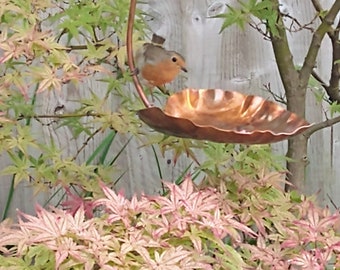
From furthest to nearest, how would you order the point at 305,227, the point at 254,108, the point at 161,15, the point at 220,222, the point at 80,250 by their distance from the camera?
the point at 161,15 → the point at 254,108 → the point at 305,227 → the point at 220,222 → the point at 80,250

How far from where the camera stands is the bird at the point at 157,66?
50.7 inches

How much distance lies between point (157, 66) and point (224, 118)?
148 mm

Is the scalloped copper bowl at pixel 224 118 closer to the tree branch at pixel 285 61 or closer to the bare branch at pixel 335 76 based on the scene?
the tree branch at pixel 285 61

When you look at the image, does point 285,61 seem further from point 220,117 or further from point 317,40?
point 220,117

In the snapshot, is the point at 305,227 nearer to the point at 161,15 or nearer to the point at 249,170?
the point at 249,170

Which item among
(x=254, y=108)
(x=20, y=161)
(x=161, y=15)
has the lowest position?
(x=20, y=161)

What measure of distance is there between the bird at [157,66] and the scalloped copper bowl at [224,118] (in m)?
0.04

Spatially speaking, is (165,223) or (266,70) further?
(266,70)

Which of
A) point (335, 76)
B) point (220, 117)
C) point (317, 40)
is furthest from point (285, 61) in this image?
point (220, 117)

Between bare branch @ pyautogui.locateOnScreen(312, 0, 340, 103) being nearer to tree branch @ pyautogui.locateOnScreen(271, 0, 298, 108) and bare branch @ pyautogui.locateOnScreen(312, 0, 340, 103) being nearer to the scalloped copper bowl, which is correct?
tree branch @ pyautogui.locateOnScreen(271, 0, 298, 108)

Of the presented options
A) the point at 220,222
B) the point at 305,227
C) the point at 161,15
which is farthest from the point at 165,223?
the point at 161,15

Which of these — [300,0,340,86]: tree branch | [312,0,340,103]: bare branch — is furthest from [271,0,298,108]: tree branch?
[312,0,340,103]: bare branch

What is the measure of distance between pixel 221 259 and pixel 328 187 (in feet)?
3.86

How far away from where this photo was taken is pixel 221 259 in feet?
3.44
